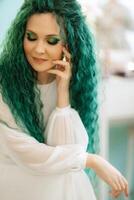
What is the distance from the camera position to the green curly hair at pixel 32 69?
26.5 inches

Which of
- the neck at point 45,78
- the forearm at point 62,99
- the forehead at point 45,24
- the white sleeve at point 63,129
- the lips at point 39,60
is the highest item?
the forehead at point 45,24

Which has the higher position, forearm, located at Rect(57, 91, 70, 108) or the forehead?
the forehead

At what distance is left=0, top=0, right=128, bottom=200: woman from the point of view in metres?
0.68

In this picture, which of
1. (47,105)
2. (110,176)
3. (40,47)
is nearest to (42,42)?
(40,47)

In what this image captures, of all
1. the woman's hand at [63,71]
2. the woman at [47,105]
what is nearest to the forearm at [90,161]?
the woman at [47,105]

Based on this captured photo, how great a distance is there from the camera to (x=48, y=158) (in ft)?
2.24

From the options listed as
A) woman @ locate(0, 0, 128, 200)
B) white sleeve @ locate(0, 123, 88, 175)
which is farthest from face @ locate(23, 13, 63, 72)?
white sleeve @ locate(0, 123, 88, 175)

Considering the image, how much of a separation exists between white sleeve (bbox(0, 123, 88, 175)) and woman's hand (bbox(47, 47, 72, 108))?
0.24 ft

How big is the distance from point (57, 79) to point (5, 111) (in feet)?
0.33

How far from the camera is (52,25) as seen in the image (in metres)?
0.67

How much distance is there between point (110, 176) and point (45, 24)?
0.26 metres

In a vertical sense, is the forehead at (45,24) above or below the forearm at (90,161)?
above

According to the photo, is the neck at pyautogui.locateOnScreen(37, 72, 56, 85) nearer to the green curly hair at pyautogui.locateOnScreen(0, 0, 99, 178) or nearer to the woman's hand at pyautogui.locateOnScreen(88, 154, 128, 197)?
the green curly hair at pyautogui.locateOnScreen(0, 0, 99, 178)

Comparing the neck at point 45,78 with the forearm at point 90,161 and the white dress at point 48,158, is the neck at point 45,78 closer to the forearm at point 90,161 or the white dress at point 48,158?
the white dress at point 48,158
